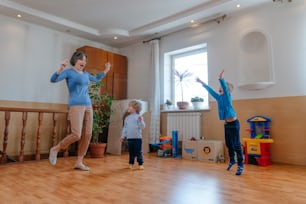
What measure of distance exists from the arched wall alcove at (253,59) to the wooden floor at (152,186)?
1547mm

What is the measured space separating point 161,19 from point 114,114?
6.98ft

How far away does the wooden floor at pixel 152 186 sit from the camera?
1551 mm

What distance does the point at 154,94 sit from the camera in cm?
464

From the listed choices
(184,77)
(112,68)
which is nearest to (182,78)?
(184,77)

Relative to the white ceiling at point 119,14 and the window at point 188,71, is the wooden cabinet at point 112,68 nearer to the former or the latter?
the white ceiling at point 119,14

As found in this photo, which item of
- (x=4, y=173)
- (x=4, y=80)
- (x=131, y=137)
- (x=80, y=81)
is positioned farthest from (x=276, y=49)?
(x=4, y=80)

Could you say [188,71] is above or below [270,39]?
below

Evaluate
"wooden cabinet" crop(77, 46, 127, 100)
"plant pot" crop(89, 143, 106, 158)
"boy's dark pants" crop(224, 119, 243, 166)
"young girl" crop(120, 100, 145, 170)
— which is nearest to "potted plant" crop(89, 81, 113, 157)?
"plant pot" crop(89, 143, 106, 158)

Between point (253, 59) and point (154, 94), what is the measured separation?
78.7 inches

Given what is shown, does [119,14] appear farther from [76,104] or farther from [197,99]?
[76,104]

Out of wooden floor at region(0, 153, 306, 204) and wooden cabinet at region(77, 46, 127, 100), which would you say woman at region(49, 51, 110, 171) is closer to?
wooden floor at region(0, 153, 306, 204)

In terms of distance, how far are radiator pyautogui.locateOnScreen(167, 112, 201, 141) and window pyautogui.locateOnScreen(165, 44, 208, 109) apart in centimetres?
32

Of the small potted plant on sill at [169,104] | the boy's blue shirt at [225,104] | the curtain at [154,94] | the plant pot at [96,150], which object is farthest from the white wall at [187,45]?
the plant pot at [96,150]

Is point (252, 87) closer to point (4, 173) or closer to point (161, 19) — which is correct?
point (161, 19)
